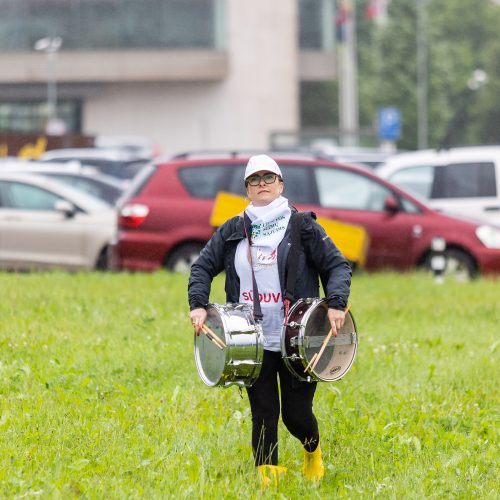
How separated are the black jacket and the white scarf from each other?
34mm

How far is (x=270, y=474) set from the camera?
6273mm

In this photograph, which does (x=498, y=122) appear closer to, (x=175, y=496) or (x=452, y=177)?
(x=452, y=177)

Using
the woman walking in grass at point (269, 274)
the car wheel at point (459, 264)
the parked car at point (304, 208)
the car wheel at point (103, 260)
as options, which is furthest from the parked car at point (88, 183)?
the woman walking in grass at point (269, 274)

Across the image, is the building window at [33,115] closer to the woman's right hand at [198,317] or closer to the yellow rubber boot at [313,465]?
the yellow rubber boot at [313,465]

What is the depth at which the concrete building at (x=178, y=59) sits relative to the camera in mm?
68625

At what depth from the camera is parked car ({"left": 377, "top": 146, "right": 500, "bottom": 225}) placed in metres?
17.3

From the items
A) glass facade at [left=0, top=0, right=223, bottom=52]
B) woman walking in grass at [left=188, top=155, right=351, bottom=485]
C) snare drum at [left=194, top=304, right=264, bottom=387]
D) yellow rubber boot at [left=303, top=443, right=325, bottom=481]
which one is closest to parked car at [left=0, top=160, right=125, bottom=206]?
yellow rubber boot at [left=303, top=443, right=325, bottom=481]

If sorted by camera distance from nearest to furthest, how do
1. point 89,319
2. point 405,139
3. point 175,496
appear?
point 175,496, point 89,319, point 405,139

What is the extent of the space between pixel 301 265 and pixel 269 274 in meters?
0.16

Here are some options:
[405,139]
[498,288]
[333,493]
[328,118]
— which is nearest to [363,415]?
[333,493]

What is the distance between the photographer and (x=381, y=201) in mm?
15883

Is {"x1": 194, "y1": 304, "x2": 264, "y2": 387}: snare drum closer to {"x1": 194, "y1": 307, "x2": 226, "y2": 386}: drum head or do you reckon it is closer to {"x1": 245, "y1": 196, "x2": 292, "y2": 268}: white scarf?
{"x1": 194, "y1": 307, "x2": 226, "y2": 386}: drum head

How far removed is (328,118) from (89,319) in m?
74.8

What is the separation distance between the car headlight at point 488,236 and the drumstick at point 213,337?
401 inches
